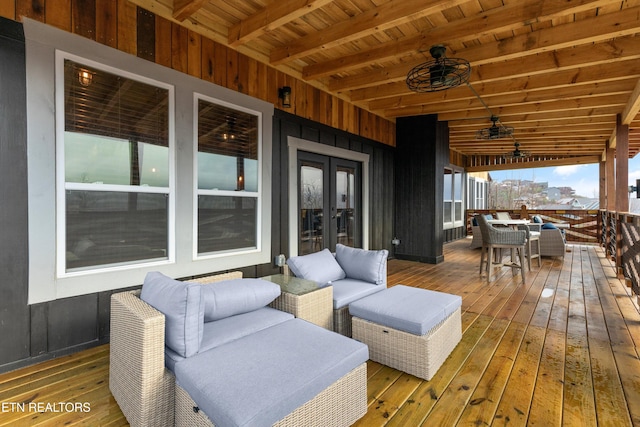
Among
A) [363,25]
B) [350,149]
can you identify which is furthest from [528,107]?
[363,25]

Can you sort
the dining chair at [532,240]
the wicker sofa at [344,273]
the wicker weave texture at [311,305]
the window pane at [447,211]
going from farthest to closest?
the window pane at [447,211]
the dining chair at [532,240]
the wicker sofa at [344,273]
the wicker weave texture at [311,305]

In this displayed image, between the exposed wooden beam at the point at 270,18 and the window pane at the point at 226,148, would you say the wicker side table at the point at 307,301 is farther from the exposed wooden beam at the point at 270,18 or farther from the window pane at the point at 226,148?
the exposed wooden beam at the point at 270,18

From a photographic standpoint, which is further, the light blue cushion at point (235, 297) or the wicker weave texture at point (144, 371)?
the light blue cushion at point (235, 297)

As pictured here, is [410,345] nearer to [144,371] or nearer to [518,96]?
[144,371]

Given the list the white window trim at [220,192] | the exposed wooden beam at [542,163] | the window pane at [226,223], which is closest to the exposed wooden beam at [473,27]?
the white window trim at [220,192]

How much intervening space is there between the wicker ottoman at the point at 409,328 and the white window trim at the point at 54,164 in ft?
5.96

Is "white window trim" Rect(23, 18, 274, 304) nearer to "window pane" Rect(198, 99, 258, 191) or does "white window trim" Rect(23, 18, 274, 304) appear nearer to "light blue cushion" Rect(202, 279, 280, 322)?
"window pane" Rect(198, 99, 258, 191)

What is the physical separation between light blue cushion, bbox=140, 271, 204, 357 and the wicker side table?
2.35 ft

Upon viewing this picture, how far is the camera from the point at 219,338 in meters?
1.73

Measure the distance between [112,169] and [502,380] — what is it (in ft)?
10.8

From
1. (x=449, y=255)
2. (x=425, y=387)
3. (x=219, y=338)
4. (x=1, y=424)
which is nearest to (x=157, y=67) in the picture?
(x=219, y=338)

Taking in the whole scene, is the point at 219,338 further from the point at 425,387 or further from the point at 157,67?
the point at 157,67

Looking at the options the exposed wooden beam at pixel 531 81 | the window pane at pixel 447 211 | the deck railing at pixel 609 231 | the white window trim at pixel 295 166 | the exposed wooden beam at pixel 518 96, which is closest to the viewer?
the deck railing at pixel 609 231

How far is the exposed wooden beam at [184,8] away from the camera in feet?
8.61
